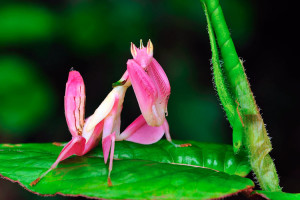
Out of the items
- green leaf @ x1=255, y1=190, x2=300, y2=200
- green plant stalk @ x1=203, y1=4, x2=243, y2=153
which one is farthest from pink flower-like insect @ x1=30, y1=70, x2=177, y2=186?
green leaf @ x1=255, y1=190, x2=300, y2=200

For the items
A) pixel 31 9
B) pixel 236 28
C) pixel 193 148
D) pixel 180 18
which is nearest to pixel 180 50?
pixel 180 18

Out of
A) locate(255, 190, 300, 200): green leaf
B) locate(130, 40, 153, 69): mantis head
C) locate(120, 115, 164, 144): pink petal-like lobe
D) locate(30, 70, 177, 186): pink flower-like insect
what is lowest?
locate(255, 190, 300, 200): green leaf

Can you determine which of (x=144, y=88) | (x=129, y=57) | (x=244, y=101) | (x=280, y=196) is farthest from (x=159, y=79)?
(x=129, y=57)

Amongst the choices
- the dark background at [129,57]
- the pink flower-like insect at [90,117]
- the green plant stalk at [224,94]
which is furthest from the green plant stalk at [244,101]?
the dark background at [129,57]

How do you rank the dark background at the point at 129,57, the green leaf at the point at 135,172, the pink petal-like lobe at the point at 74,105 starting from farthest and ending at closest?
the dark background at the point at 129,57 < the pink petal-like lobe at the point at 74,105 < the green leaf at the point at 135,172

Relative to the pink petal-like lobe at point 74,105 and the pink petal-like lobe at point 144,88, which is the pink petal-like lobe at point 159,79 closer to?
the pink petal-like lobe at point 144,88

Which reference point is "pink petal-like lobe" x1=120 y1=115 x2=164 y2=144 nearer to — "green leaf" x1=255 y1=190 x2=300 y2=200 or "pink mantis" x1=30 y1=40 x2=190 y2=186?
"pink mantis" x1=30 y1=40 x2=190 y2=186
